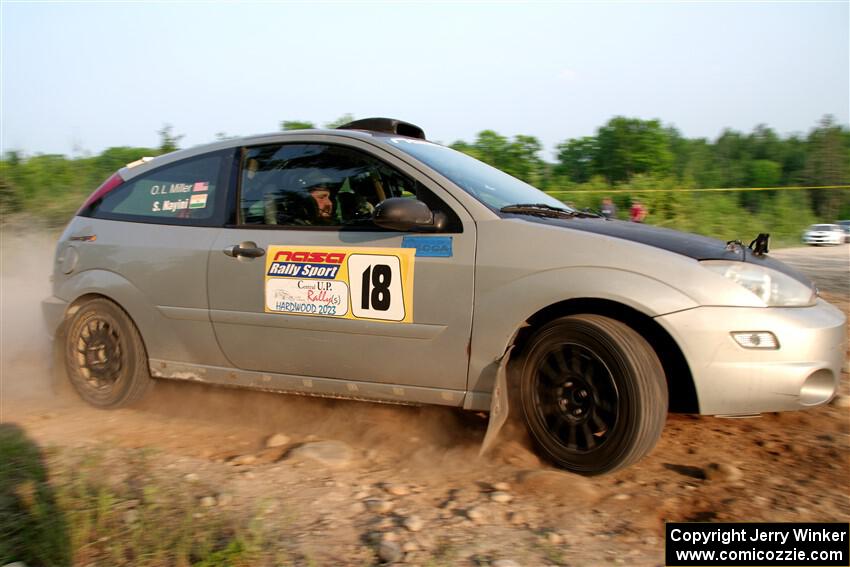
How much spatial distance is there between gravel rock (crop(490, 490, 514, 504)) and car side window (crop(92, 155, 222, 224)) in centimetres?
234

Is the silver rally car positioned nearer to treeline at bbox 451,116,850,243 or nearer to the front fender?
the front fender

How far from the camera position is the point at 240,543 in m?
2.58

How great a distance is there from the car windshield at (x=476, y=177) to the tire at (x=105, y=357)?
2088mm

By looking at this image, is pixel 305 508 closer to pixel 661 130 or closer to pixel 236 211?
pixel 236 211

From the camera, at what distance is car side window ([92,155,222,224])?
4.31 meters

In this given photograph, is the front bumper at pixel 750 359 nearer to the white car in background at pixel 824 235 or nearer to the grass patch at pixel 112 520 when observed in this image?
the grass patch at pixel 112 520

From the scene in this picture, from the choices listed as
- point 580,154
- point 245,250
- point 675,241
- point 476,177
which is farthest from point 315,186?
point 580,154

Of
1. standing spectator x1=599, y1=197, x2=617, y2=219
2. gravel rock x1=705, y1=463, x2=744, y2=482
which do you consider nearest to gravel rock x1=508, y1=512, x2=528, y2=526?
gravel rock x1=705, y1=463, x2=744, y2=482

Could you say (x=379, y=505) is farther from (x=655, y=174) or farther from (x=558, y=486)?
(x=655, y=174)

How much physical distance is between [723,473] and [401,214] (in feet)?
6.24

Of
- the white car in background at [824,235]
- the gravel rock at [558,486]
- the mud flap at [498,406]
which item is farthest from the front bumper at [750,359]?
the white car in background at [824,235]

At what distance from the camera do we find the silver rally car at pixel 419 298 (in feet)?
10.2

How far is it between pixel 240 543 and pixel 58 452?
5.64 feet

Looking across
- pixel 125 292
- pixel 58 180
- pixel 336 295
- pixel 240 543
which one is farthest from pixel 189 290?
pixel 58 180
